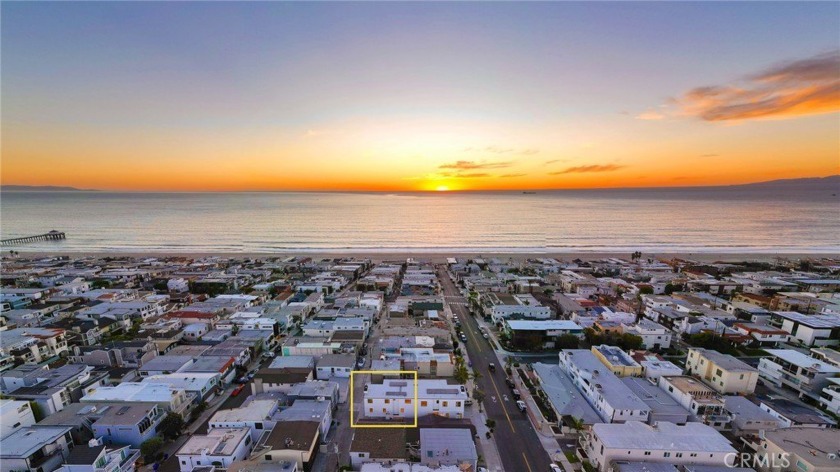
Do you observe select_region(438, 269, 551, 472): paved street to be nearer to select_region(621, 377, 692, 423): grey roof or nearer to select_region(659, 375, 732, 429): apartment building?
select_region(621, 377, 692, 423): grey roof

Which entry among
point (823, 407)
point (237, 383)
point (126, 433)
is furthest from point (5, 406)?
point (823, 407)

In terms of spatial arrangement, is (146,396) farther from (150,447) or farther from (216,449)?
(216,449)

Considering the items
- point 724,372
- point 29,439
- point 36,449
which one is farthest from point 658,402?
point 29,439

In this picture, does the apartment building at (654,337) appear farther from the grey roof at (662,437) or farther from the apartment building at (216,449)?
the apartment building at (216,449)

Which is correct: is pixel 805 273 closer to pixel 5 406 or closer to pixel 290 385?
pixel 290 385

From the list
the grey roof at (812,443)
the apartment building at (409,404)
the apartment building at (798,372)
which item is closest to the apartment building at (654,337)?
the apartment building at (798,372)

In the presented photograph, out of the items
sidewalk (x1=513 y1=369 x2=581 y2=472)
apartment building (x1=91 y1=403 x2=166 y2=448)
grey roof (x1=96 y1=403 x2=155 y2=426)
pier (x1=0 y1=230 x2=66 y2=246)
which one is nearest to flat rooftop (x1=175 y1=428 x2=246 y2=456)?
apartment building (x1=91 y1=403 x2=166 y2=448)
